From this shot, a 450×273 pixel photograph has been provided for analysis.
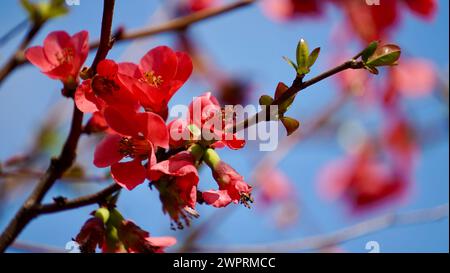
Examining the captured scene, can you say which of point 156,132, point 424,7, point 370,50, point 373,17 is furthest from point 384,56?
point 373,17

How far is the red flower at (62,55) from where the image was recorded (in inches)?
25.5

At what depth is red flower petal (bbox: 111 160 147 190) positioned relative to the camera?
1.78ft

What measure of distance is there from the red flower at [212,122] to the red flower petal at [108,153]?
0.28ft

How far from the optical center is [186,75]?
23.9 inches

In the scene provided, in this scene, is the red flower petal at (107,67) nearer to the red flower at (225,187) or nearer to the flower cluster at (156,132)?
the flower cluster at (156,132)

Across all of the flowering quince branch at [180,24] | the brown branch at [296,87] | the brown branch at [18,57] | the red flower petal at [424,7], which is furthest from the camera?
the red flower petal at [424,7]

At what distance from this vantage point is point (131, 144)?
60 cm

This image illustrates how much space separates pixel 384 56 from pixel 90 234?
36cm

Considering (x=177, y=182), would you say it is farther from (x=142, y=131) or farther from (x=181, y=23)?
(x=181, y=23)

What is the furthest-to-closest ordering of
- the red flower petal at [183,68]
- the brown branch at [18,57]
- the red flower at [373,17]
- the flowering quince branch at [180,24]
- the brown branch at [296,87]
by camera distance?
the red flower at [373,17] < the flowering quince branch at [180,24] < the brown branch at [18,57] < the red flower petal at [183,68] < the brown branch at [296,87]

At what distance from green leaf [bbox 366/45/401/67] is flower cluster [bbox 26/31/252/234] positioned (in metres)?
0.15

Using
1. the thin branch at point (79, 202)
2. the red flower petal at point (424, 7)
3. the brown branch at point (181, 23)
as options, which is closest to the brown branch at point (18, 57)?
the brown branch at point (181, 23)
